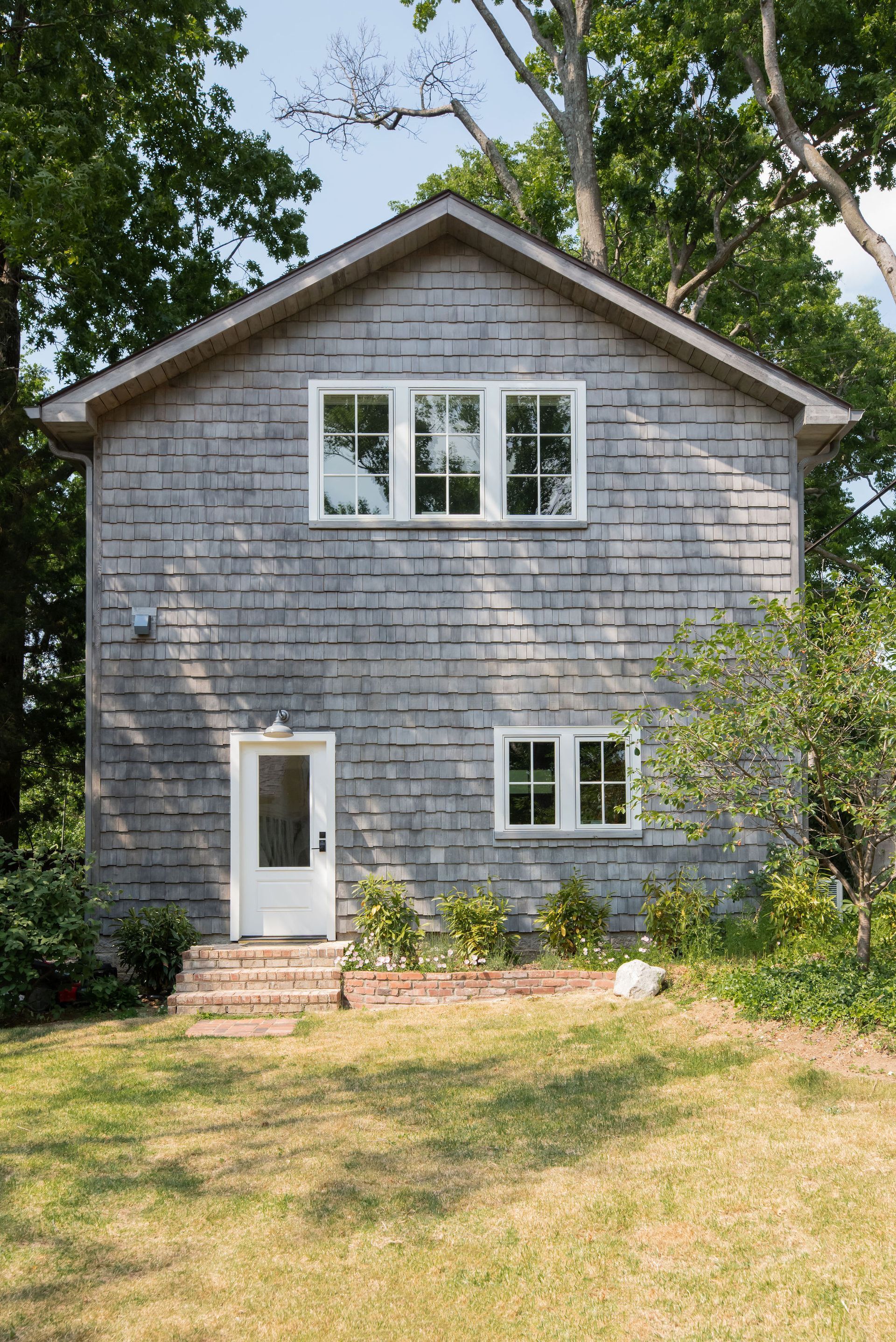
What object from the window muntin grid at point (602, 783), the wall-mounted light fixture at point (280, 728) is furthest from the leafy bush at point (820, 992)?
the wall-mounted light fixture at point (280, 728)

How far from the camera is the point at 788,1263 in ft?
13.8

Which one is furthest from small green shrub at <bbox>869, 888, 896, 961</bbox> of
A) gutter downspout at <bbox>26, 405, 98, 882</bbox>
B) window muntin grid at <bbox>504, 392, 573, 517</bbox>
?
gutter downspout at <bbox>26, 405, 98, 882</bbox>

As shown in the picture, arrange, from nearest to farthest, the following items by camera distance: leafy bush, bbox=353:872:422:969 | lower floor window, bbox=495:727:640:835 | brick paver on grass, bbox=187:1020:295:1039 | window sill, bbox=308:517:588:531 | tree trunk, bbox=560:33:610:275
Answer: brick paver on grass, bbox=187:1020:295:1039
leafy bush, bbox=353:872:422:969
lower floor window, bbox=495:727:640:835
window sill, bbox=308:517:588:531
tree trunk, bbox=560:33:610:275

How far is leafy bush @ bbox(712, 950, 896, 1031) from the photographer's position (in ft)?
23.0

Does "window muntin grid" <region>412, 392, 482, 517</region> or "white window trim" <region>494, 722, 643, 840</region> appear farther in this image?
"window muntin grid" <region>412, 392, 482, 517</region>

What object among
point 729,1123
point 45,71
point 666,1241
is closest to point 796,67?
point 45,71

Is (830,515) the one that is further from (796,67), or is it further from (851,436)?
(796,67)

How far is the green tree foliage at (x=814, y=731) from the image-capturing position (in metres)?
7.25

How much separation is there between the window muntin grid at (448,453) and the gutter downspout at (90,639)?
3.18 metres

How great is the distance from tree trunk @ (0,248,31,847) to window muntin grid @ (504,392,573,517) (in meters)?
5.66

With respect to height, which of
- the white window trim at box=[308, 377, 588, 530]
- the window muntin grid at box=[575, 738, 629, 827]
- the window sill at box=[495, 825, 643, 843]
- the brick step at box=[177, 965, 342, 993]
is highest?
the white window trim at box=[308, 377, 588, 530]

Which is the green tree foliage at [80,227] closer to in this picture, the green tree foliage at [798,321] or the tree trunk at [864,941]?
the green tree foliage at [798,321]

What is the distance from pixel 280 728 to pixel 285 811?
33.4 inches

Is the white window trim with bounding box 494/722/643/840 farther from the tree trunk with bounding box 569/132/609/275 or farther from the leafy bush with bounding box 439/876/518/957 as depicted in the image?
the tree trunk with bounding box 569/132/609/275
